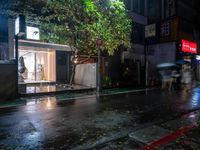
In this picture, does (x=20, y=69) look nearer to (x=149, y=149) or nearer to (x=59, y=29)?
(x=59, y=29)

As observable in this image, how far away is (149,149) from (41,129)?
10.6 feet

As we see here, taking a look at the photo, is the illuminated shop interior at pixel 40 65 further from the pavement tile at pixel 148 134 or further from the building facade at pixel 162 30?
the pavement tile at pixel 148 134

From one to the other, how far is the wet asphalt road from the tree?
278 inches

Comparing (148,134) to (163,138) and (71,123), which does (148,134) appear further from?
(71,123)

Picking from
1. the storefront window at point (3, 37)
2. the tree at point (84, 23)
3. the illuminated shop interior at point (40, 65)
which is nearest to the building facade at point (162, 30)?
the tree at point (84, 23)

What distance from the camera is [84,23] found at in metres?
15.7

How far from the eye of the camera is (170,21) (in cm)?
2506

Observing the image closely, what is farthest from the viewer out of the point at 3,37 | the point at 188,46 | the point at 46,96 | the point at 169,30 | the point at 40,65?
the point at 188,46

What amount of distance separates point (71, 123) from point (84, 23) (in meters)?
9.99

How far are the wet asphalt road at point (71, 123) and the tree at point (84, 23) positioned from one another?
706 centimetres

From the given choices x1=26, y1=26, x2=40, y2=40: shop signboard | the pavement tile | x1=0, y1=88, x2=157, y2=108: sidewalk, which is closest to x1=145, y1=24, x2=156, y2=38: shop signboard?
x1=0, y1=88, x2=157, y2=108: sidewalk

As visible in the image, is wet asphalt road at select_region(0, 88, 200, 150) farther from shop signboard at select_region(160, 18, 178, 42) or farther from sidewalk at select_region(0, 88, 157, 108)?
shop signboard at select_region(160, 18, 178, 42)

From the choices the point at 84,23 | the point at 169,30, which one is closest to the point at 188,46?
the point at 169,30

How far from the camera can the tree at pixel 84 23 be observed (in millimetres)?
15141
